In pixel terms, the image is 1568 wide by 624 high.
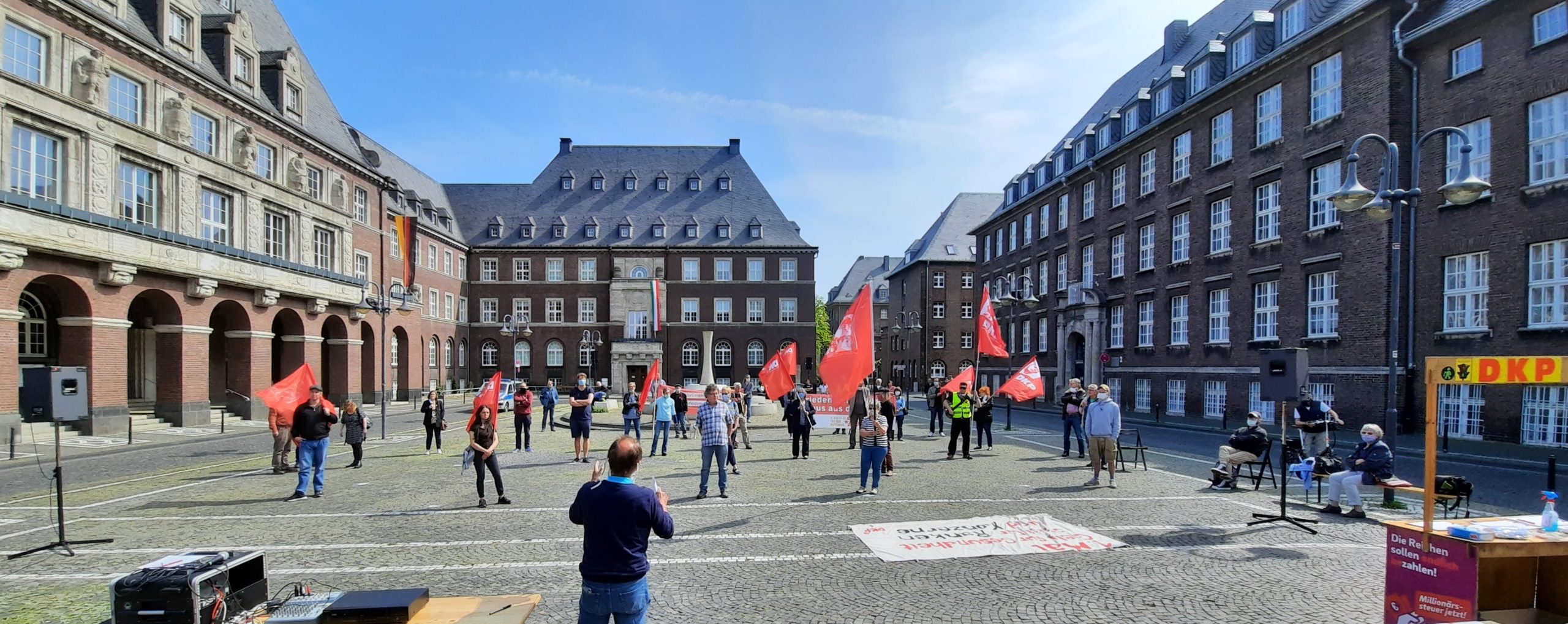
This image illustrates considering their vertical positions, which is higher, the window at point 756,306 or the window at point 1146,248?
the window at point 1146,248

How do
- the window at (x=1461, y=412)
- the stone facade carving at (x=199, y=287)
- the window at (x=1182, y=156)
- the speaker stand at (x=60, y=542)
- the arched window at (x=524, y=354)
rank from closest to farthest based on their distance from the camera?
the speaker stand at (x=60, y=542), the window at (x=1461, y=412), the stone facade carving at (x=199, y=287), the window at (x=1182, y=156), the arched window at (x=524, y=354)

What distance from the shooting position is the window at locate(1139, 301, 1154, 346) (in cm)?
3578

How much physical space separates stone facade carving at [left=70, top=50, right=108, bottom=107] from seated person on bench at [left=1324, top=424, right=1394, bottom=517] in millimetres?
32264

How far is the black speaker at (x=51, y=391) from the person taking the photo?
9.32 metres

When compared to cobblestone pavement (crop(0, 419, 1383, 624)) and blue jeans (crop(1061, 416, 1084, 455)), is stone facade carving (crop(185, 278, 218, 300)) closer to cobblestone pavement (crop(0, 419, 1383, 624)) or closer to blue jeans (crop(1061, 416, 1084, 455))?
cobblestone pavement (crop(0, 419, 1383, 624))

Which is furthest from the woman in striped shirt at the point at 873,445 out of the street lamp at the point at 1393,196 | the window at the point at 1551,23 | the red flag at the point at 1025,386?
the window at the point at 1551,23

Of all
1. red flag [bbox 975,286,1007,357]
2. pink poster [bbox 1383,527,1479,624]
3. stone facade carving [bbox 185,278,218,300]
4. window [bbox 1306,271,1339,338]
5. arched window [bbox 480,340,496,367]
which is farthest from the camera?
arched window [bbox 480,340,496,367]

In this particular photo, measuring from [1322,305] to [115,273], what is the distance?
37615mm

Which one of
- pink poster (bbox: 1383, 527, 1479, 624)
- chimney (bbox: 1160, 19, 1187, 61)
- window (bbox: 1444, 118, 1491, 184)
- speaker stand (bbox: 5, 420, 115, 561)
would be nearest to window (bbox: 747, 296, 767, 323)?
chimney (bbox: 1160, 19, 1187, 61)

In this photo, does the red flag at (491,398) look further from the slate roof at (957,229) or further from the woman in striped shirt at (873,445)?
the slate roof at (957,229)

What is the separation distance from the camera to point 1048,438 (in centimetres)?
2394

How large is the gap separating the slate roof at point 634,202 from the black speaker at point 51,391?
54790 mm

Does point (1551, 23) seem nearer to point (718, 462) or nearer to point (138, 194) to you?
point (718, 462)

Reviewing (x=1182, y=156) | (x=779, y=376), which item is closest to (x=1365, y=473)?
(x=779, y=376)
